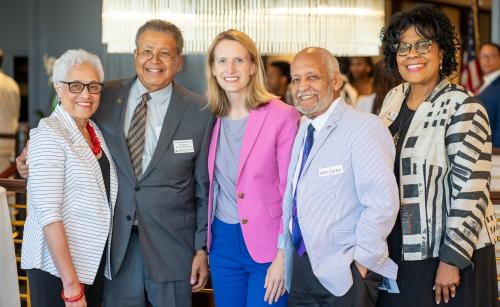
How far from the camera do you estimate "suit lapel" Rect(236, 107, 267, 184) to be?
3.11 meters

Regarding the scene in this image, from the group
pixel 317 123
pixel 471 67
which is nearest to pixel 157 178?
pixel 317 123

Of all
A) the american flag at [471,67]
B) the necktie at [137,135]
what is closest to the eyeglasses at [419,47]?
the necktie at [137,135]

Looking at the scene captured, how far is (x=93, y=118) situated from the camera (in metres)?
3.30

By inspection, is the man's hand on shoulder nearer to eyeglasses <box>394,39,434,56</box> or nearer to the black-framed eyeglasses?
the black-framed eyeglasses

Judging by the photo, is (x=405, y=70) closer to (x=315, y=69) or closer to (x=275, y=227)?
(x=315, y=69)

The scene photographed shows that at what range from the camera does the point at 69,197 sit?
2957mm

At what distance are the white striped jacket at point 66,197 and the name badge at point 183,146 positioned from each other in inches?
14.2

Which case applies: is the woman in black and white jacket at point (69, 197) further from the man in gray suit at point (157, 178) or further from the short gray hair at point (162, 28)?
the short gray hair at point (162, 28)

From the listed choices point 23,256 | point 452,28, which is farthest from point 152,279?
point 452,28

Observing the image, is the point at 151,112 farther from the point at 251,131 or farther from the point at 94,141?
the point at 251,131

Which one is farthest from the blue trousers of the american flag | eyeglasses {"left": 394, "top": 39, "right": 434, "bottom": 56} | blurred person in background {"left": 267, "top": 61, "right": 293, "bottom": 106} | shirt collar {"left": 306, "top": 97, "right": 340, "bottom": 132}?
the american flag

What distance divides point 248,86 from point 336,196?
0.74 m

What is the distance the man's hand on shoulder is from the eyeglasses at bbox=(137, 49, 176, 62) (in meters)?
0.88

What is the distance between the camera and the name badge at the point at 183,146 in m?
3.21
